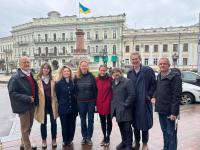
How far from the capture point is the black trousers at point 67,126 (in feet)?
17.9

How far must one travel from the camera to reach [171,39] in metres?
61.0

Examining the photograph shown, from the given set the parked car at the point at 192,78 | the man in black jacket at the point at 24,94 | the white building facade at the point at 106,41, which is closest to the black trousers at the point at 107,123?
the man in black jacket at the point at 24,94

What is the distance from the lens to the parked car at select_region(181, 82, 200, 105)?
10.6 metres

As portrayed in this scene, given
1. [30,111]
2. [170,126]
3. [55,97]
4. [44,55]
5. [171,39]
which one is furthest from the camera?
[44,55]

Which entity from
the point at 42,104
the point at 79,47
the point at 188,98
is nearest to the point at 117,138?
the point at 42,104

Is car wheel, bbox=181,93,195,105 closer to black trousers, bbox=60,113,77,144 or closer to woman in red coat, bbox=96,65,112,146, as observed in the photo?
woman in red coat, bbox=96,65,112,146

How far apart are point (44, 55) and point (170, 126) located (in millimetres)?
69663

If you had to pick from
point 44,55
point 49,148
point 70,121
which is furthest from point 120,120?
point 44,55

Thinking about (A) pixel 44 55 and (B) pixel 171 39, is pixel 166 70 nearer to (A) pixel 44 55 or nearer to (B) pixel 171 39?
(B) pixel 171 39

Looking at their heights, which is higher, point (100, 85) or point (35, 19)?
point (35, 19)

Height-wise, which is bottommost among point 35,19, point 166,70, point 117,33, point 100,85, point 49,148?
point 49,148

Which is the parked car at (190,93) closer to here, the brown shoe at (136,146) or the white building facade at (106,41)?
the brown shoe at (136,146)

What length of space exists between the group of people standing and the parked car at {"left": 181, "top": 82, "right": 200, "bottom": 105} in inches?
239

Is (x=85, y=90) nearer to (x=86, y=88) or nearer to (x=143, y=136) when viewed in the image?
(x=86, y=88)
